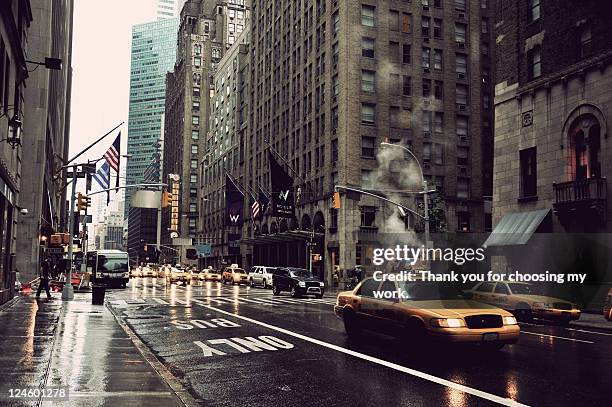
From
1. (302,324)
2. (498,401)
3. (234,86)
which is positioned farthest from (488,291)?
(234,86)

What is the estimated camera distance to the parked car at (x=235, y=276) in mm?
56781

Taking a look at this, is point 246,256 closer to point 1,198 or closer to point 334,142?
point 334,142

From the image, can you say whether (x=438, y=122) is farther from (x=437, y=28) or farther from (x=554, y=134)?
(x=554, y=134)

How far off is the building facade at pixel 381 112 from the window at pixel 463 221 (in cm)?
12

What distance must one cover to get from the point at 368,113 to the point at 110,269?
91.6 ft

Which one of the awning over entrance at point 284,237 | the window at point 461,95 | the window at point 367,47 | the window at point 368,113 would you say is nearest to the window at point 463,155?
the window at point 461,95

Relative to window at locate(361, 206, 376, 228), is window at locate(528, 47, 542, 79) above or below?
above

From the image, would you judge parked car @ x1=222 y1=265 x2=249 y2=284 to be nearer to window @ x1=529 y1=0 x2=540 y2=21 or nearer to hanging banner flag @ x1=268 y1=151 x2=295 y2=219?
hanging banner flag @ x1=268 y1=151 x2=295 y2=219

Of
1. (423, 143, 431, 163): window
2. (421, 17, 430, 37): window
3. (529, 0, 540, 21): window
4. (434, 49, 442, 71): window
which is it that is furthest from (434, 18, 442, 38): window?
(529, 0, 540, 21): window

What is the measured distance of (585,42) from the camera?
95.7ft

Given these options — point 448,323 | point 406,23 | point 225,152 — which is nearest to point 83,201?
point 448,323

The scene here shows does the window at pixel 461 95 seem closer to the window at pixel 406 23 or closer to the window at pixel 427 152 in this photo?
the window at pixel 427 152

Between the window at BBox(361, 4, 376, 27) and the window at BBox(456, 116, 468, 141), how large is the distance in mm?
13301

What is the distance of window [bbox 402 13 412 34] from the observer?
199 ft
